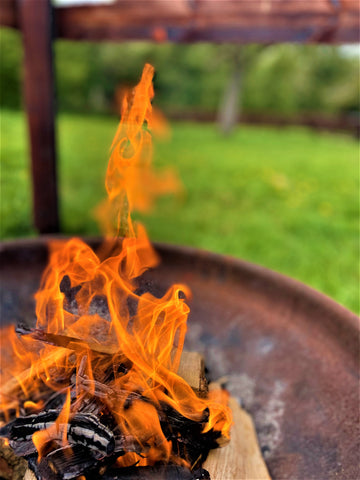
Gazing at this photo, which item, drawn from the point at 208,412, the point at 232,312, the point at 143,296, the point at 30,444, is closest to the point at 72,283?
the point at 143,296

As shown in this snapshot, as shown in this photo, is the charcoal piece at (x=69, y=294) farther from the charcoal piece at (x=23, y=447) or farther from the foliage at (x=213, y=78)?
the foliage at (x=213, y=78)

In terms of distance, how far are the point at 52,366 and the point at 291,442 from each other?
1036 millimetres

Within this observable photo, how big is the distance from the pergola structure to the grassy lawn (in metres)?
1.71

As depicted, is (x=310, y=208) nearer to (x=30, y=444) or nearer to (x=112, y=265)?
(x=112, y=265)

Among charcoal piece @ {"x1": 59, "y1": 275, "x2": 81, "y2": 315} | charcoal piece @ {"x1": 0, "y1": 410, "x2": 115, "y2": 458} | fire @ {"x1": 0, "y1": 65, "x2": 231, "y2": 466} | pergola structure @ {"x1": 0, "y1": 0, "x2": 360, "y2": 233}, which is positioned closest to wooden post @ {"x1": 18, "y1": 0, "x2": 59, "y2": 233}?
pergola structure @ {"x1": 0, "y1": 0, "x2": 360, "y2": 233}

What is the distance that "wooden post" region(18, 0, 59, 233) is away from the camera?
112 inches

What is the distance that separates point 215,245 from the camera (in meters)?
4.37

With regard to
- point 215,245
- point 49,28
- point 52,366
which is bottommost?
point 215,245

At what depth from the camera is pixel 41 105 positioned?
10.1 feet

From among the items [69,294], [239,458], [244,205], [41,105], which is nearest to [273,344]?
[239,458]

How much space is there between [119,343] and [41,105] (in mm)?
2262

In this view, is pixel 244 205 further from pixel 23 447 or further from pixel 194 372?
pixel 23 447

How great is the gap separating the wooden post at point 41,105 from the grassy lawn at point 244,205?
0.59 m

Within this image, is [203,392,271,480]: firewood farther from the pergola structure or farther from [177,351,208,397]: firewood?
the pergola structure
